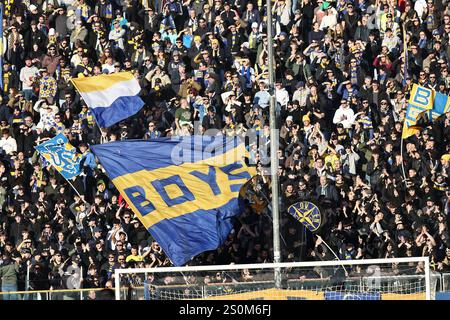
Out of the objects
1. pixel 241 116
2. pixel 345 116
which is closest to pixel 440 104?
pixel 345 116

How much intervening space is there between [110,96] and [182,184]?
3394 mm

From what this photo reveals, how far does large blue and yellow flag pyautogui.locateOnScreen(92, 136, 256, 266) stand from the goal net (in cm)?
300

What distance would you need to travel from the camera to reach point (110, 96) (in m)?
29.7

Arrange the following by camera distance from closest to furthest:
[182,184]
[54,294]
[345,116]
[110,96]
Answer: [54,294] → [182,184] → [110,96] → [345,116]

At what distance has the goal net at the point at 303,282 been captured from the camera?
22.5 meters

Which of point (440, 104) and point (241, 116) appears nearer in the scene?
point (440, 104)

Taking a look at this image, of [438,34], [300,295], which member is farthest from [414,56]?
[300,295]

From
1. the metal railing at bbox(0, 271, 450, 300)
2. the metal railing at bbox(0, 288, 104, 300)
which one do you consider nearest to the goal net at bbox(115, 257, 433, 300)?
the metal railing at bbox(0, 271, 450, 300)

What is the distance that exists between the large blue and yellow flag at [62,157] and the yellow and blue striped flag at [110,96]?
2.86 feet

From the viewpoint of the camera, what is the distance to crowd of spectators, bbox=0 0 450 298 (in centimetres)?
2777

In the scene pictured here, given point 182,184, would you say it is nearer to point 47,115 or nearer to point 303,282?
point 303,282

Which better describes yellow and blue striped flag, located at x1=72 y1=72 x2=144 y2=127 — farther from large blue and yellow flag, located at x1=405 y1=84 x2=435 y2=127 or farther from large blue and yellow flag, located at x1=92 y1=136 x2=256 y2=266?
large blue and yellow flag, located at x1=405 y1=84 x2=435 y2=127

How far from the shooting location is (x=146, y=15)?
109 ft

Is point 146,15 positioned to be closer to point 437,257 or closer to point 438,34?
point 438,34
